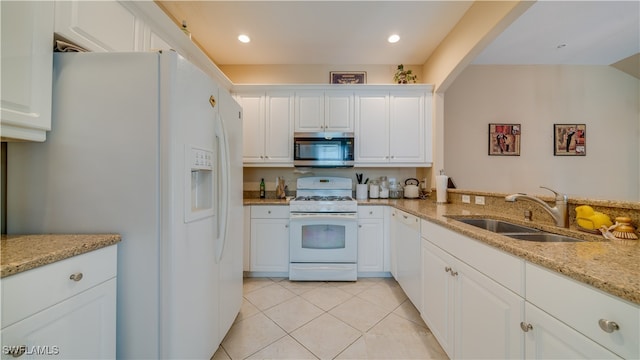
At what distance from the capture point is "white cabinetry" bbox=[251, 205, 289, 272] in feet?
8.13

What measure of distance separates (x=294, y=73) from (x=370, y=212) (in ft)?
7.14

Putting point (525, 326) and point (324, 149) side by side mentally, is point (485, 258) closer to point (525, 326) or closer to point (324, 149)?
point (525, 326)

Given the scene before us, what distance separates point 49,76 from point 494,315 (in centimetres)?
222

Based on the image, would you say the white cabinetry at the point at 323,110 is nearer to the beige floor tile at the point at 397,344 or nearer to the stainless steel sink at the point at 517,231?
the stainless steel sink at the point at 517,231

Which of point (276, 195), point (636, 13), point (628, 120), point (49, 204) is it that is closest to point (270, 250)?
point (276, 195)

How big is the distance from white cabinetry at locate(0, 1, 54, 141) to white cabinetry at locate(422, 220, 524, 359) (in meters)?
2.02

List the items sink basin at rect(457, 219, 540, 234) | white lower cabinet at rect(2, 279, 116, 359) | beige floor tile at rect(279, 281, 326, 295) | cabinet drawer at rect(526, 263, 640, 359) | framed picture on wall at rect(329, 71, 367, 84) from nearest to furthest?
cabinet drawer at rect(526, 263, 640, 359), white lower cabinet at rect(2, 279, 116, 359), sink basin at rect(457, 219, 540, 234), beige floor tile at rect(279, 281, 326, 295), framed picture on wall at rect(329, 71, 367, 84)

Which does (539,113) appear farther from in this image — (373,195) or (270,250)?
(270,250)

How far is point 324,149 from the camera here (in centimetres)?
269

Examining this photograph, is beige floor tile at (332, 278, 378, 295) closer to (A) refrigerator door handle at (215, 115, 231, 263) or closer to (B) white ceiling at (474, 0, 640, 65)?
(A) refrigerator door handle at (215, 115, 231, 263)

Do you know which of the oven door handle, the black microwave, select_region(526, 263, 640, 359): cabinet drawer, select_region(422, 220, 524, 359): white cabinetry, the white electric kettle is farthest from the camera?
the white electric kettle

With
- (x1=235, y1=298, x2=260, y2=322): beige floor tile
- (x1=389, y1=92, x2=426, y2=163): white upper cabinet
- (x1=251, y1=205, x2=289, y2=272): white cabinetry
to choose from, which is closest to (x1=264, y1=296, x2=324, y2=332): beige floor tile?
(x1=235, y1=298, x2=260, y2=322): beige floor tile

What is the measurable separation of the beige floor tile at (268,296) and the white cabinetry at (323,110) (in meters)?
1.90

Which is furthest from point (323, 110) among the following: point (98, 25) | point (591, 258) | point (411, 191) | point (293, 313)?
point (591, 258)
